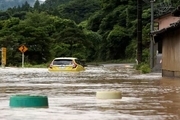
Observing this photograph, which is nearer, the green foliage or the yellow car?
the yellow car

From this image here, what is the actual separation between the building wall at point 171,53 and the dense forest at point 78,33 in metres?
31.6

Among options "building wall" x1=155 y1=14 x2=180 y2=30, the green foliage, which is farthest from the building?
the green foliage

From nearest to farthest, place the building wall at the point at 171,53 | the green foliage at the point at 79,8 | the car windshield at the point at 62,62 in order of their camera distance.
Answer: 1. the building wall at the point at 171,53
2. the car windshield at the point at 62,62
3. the green foliage at the point at 79,8

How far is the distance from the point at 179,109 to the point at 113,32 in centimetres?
8114

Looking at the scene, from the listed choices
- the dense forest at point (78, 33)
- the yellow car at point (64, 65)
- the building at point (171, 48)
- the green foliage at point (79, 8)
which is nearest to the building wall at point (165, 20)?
the dense forest at point (78, 33)

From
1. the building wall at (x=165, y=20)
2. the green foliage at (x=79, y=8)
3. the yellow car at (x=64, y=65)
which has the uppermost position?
the green foliage at (x=79, y=8)

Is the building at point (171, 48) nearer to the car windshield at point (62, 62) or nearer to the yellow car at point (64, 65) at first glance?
the yellow car at point (64, 65)

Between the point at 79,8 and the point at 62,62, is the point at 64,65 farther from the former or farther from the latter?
the point at 79,8

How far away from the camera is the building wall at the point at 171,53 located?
86.3ft

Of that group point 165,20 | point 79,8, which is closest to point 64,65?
point 165,20

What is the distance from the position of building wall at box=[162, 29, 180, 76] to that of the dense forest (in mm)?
31590

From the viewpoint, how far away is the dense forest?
2544 inches

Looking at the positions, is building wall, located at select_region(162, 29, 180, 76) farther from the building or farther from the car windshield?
the car windshield

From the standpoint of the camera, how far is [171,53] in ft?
91.5
